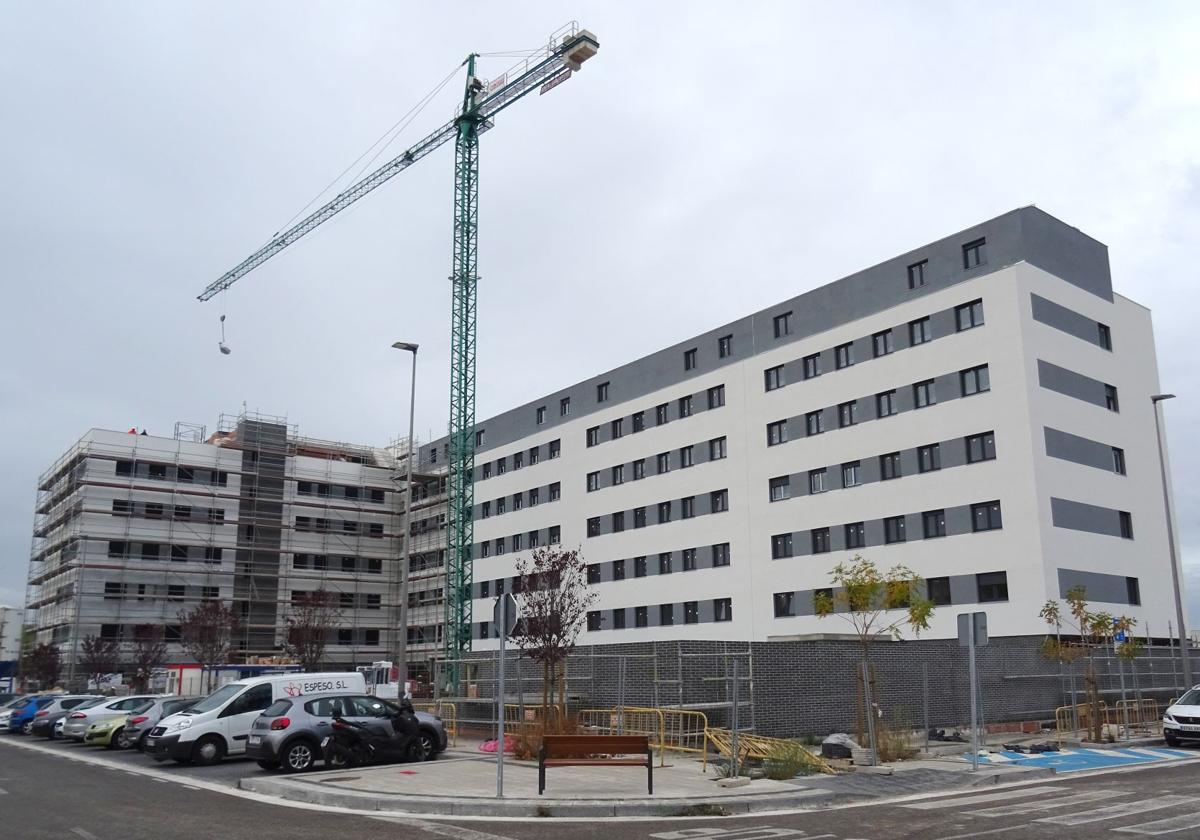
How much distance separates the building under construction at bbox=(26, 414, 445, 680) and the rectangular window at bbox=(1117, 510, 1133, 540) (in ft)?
152

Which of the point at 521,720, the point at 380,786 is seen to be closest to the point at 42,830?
the point at 380,786

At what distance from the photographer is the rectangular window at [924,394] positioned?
38.5m

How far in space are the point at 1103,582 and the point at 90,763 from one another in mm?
32365

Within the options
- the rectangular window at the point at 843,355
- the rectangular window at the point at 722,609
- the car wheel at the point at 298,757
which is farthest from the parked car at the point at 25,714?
the rectangular window at the point at 843,355

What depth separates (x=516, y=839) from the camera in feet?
38.2

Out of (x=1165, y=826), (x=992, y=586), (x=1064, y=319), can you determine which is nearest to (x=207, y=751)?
(x=1165, y=826)

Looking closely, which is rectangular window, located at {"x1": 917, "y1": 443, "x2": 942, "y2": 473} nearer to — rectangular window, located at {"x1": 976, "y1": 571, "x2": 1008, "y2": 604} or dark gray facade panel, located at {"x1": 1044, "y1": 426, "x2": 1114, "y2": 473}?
dark gray facade panel, located at {"x1": 1044, "y1": 426, "x2": 1114, "y2": 473}

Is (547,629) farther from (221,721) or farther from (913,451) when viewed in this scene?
(913,451)

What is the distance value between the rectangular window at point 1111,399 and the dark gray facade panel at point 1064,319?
1.73m

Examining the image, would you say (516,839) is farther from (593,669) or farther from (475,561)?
(475,561)

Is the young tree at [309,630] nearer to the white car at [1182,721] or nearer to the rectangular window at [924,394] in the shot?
the rectangular window at [924,394]

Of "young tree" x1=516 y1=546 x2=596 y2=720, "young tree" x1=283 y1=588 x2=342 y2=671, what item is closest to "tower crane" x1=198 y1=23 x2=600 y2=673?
"young tree" x1=283 y1=588 x2=342 y2=671

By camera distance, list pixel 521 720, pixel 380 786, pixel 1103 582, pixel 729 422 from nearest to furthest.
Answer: pixel 380 786 < pixel 521 720 < pixel 1103 582 < pixel 729 422

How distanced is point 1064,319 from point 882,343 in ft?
21.9
